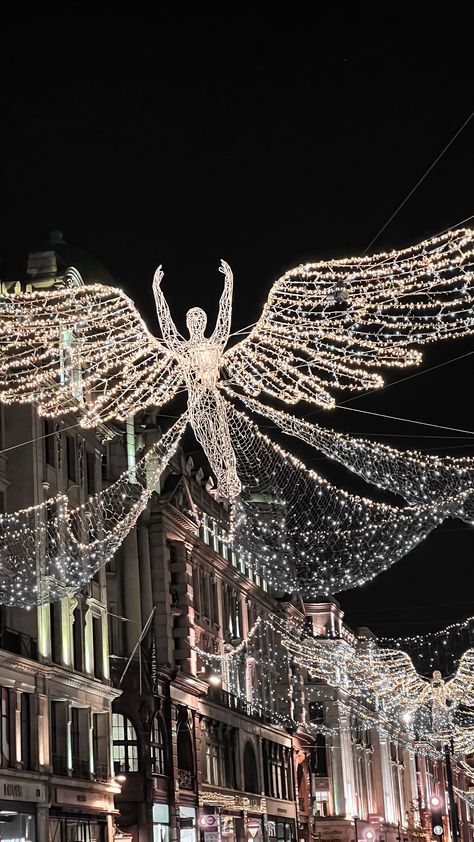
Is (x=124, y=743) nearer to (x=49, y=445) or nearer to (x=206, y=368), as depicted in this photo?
(x=49, y=445)

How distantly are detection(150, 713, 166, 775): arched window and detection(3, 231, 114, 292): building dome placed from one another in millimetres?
15323

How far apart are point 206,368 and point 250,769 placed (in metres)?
45.9

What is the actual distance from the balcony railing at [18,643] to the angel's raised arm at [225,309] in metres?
17.0

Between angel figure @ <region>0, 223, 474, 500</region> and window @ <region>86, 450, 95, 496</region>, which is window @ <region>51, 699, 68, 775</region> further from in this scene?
angel figure @ <region>0, 223, 474, 500</region>

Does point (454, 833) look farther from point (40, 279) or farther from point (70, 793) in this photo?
point (40, 279)

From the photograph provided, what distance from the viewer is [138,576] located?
47.8 m

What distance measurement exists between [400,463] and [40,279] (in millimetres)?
24917

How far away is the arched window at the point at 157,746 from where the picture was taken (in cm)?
4562

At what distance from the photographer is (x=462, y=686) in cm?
5381

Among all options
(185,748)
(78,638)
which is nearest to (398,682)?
(185,748)

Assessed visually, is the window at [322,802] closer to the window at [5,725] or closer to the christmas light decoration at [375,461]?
the window at [5,725]

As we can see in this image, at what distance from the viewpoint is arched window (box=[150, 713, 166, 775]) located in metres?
45.6

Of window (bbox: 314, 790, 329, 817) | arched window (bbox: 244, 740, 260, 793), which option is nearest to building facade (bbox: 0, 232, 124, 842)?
arched window (bbox: 244, 740, 260, 793)

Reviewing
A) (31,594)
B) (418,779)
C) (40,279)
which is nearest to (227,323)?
(31,594)
